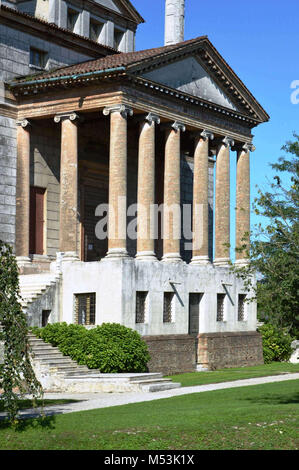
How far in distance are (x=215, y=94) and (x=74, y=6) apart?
978cm

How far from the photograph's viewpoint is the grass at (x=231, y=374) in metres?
32.5

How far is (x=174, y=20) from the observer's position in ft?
155

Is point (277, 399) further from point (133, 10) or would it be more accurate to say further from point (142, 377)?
point (133, 10)

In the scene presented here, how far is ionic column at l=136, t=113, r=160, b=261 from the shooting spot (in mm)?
37000

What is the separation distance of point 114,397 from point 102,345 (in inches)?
186

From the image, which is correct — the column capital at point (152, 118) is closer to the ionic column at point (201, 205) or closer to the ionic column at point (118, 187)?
the ionic column at point (118, 187)

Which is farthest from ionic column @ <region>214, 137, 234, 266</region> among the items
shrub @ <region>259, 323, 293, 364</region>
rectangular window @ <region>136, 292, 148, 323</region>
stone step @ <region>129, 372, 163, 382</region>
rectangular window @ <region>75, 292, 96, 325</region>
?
stone step @ <region>129, 372, 163, 382</region>

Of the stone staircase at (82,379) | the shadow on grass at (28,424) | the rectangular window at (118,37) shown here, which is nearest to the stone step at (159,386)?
the stone staircase at (82,379)

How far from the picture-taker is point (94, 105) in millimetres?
36969

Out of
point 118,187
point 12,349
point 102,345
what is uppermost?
point 118,187

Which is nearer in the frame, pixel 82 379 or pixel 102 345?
pixel 82 379

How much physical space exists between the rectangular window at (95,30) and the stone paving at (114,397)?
23.4m

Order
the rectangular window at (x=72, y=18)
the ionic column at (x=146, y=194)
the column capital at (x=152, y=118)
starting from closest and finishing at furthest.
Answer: the ionic column at (x=146, y=194) < the column capital at (x=152, y=118) < the rectangular window at (x=72, y=18)

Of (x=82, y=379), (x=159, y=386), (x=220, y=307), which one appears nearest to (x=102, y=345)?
(x=82, y=379)
